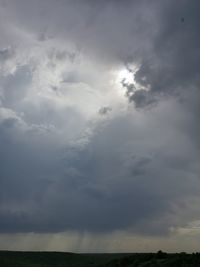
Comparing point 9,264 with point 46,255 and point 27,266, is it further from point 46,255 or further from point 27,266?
point 46,255

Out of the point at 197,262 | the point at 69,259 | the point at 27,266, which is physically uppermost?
the point at 69,259

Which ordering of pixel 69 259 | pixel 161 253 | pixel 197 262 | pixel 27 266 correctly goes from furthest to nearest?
pixel 69 259 < pixel 27 266 < pixel 161 253 < pixel 197 262

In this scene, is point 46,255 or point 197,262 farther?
→ point 46,255

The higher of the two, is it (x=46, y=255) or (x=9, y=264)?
(x=46, y=255)

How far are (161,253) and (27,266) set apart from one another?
43.6 metres

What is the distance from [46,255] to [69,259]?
10852 mm

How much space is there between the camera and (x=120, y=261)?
61.3 m

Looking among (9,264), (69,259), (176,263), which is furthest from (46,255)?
(176,263)

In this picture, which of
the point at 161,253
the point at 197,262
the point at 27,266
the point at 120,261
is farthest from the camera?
the point at 27,266

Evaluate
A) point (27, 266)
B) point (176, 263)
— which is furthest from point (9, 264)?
point (176, 263)

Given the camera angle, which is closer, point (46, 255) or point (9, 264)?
point (9, 264)

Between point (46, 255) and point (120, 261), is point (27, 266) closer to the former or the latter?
point (120, 261)

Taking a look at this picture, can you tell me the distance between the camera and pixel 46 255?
13388 centimetres

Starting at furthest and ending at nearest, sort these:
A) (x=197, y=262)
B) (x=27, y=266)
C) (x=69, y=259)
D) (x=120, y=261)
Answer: (x=69, y=259) < (x=27, y=266) < (x=120, y=261) < (x=197, y=262)
